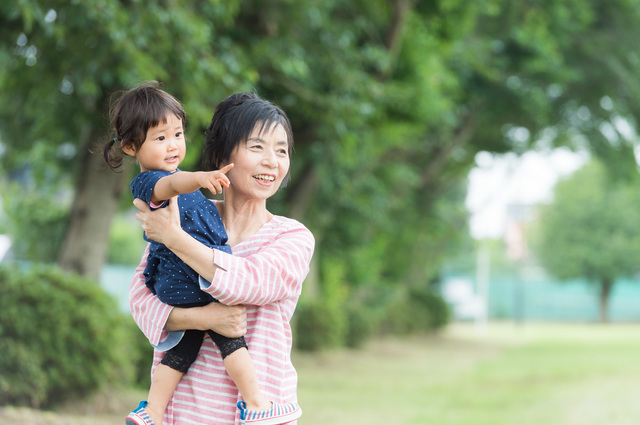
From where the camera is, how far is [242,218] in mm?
2643

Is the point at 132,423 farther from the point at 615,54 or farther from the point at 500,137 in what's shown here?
the point at 500,137

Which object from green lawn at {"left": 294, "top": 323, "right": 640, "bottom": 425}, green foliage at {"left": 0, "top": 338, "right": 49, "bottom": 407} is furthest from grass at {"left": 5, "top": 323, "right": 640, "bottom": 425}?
green foliage at {"left": 0, "top": 338, "right": 49, "bottom": 407}

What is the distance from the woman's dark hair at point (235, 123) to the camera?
8.42 feet

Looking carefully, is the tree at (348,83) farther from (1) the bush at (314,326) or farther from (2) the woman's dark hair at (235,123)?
(1) the bush at (314,326)

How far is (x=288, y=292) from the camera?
8.12ft

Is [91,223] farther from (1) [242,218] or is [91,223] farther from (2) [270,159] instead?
(2) [270,159]

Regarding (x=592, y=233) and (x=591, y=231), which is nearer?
(x=592, y=233)

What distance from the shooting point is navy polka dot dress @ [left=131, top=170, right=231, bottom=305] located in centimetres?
242

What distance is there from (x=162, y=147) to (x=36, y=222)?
9187 millimetres

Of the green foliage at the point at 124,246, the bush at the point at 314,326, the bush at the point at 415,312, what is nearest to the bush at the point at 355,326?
the bush at the point at 314,326

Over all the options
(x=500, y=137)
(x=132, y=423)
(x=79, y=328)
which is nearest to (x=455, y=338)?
(x=500, y=137)

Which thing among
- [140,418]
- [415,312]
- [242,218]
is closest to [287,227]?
[242,218]

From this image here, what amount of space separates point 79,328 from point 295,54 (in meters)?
4.19

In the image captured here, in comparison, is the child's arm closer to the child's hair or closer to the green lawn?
the child's hair
